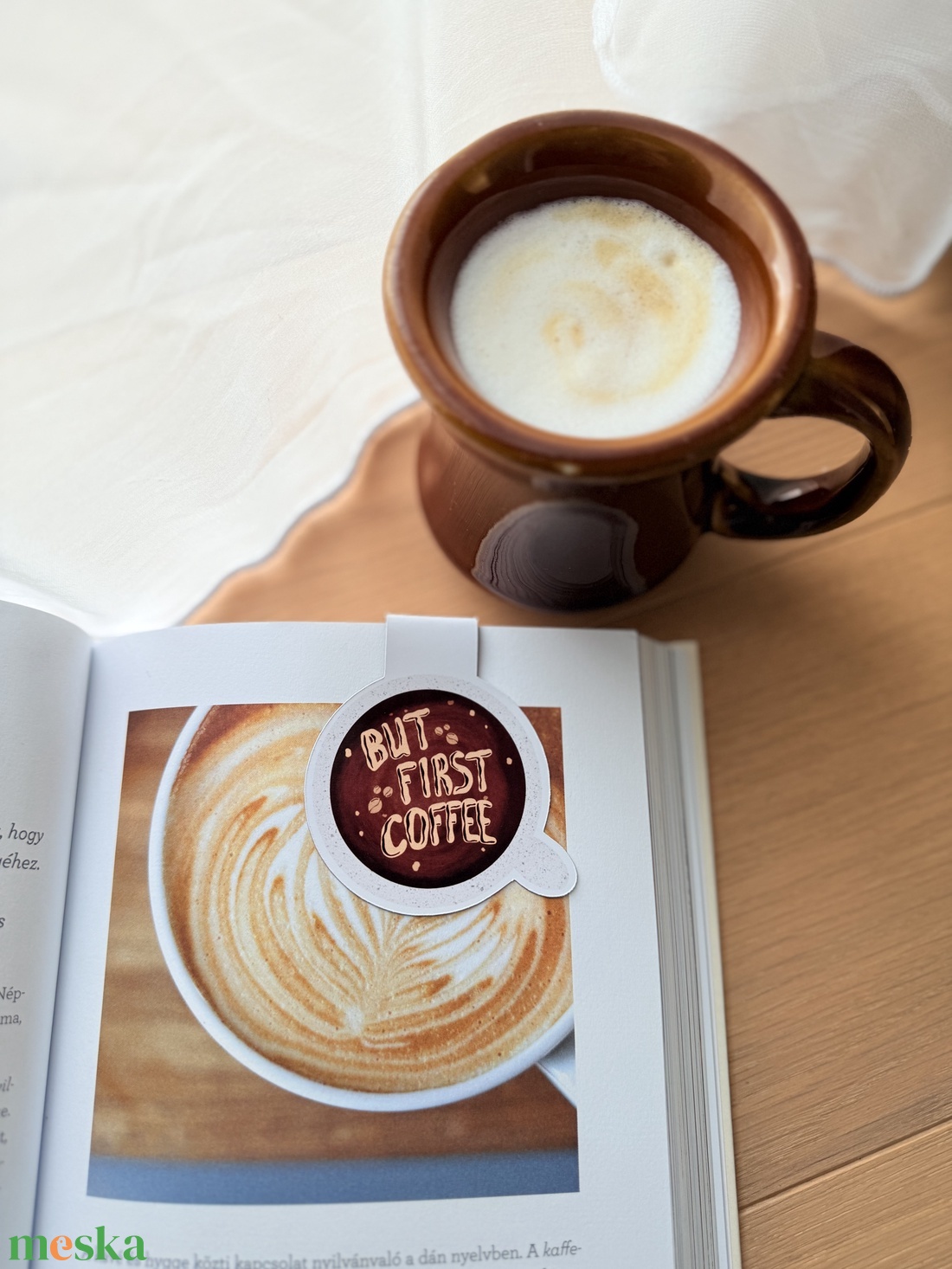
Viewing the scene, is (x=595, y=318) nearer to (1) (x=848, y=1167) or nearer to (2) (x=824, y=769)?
(2) (x=824, y=769)

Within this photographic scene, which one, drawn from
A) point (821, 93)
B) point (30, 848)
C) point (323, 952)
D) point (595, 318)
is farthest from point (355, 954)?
point (821, 93)

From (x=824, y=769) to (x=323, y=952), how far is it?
0.24 meters

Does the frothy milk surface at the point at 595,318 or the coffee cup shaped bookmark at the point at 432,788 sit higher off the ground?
the frothy milk surface at the point at 595,318

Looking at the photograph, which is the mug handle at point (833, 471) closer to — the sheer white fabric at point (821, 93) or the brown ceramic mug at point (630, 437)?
the brown ceramic mug at point (630, 437)

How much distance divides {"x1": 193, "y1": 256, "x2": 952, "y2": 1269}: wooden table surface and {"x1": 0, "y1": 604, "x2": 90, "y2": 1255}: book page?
0.28ft

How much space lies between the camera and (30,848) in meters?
0.42

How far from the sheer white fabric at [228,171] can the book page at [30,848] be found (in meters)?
0.04

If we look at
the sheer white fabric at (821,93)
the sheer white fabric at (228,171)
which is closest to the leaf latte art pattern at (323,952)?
the sheer white fabric at (228,171)

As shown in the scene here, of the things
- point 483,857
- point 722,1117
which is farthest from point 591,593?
point 722,1117

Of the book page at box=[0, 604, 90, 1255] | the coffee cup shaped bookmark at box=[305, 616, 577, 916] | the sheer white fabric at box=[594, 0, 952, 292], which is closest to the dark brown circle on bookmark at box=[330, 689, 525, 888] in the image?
the coffee cup shaped bookmark at box=[305, 616, 577, 916]

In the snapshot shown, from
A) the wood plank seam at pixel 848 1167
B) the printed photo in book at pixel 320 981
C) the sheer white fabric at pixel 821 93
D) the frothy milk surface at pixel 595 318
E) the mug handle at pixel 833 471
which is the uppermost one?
the sheer white fabric at pixel 821 93

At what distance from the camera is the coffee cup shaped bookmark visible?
0.44m

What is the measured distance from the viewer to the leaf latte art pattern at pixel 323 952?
0.42 m

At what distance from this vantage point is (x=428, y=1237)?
40cm
